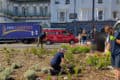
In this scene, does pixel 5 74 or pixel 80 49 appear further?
pixel 80 49

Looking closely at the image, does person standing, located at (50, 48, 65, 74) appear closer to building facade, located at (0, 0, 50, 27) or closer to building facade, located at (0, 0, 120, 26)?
building facade, located at (0, 0, 120, 26)

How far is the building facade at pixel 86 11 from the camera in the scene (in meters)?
79.2

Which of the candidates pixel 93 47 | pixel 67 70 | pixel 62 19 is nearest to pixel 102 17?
pixel 62 19

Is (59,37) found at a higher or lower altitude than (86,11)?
lower

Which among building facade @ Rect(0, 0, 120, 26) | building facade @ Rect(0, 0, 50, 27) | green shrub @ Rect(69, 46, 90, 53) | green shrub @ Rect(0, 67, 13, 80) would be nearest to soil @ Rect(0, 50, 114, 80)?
green shrub @ Rect(0, 67, 13, 80)

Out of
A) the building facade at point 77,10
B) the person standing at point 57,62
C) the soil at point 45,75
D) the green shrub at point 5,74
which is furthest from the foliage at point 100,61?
the building facade at point 77,10

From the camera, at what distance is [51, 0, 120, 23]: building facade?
7925 cm

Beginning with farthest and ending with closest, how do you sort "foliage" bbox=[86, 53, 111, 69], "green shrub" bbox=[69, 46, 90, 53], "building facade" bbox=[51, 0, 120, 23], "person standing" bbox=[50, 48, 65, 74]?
"building facade" bbox=[51, 0, 120, 23], "green shrub" bbox=[69, 46, 90, 53], "foliage" bbox=[86, 53, 111, 69], "person standing" bbox=[50, 48, 65, 74]

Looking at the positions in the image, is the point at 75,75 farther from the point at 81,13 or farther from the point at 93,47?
the point at 81,13

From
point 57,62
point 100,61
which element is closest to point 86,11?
point 100,61

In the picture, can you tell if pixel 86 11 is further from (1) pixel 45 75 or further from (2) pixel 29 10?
(1) pixel 45 75

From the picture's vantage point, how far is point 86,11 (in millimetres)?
79438

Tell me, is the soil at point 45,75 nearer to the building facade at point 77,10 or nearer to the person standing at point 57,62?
the person standing at point 57,62

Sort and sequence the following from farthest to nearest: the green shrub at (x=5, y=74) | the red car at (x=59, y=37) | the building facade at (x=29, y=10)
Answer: the building facade at (x=29, y=10) → the red car at (x=59, y=37) → the green shrub at (x=5, y=74)
